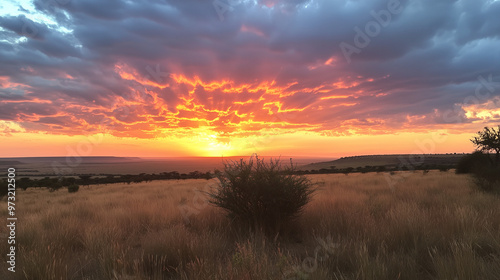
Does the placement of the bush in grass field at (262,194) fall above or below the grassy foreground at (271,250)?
above

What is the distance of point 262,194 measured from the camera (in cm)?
594

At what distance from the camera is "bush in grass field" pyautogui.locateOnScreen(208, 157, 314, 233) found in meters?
5.90

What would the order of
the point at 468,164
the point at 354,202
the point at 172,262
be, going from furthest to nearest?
1. the point at 468,164
2. the point at 354,202
3. the point at 172,262

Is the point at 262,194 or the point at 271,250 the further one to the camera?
the point at 262,194

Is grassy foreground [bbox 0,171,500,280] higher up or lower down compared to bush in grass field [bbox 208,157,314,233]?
lower down

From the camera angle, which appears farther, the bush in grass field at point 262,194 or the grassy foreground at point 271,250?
the bush in grass field at point 262,194

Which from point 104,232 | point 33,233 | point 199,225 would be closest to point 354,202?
point 199,225

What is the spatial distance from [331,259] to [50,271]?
3.91 meters

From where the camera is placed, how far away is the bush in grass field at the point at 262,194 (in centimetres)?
590

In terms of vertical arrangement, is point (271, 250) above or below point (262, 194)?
below

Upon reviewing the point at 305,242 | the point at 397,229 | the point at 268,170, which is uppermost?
the point at 268,170

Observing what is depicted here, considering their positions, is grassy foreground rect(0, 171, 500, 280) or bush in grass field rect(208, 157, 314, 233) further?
bush in grass field rect(208, 157, 314, 233)

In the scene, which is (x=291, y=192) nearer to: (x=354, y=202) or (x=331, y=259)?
(x=331, y=259)

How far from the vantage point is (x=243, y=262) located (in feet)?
10.6
